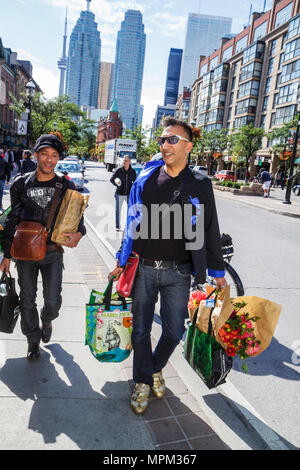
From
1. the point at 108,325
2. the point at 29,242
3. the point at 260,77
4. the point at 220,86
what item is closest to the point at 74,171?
the point at 29,242

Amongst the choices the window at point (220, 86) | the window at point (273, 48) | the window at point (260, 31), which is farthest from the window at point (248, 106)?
the window at point (260, 31)

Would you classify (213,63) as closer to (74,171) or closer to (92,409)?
(74,171)

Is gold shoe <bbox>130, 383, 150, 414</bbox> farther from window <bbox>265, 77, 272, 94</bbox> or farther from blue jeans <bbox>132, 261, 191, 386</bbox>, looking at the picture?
window <bbox>265, 77, 272, 94</bbox>

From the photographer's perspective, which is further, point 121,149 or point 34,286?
point 121,149

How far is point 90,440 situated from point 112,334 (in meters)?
→ 0.79

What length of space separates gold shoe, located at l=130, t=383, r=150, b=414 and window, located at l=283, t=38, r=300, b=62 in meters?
51.5

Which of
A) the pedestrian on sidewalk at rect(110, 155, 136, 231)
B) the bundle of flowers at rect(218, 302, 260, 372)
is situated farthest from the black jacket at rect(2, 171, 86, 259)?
the pedestrian on sidewalk at rect(110, 155, 136, 231)

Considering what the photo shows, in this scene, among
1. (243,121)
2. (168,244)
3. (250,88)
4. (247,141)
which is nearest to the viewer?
(168,244)

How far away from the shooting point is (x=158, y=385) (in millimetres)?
2908

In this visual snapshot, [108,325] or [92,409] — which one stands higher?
[108,325]

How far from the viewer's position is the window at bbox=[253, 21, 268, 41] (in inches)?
2174

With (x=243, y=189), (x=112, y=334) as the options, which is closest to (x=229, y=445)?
(x=112, y=334)

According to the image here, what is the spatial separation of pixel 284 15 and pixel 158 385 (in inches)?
2377
